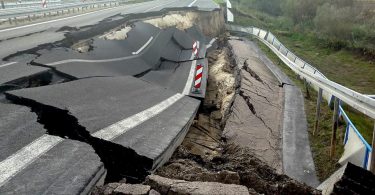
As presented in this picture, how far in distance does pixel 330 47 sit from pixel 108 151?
20703 mm

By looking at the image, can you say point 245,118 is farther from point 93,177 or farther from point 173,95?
point 93,177

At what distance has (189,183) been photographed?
13.7ft

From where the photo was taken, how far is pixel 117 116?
670 cm

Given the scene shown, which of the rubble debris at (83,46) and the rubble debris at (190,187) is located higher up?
the rubble debris at (83,46)

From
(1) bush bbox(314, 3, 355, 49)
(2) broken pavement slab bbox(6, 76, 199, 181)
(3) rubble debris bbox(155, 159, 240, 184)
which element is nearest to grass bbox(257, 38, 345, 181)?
(3) rubble debris bbox(155, 159, 240, 184)

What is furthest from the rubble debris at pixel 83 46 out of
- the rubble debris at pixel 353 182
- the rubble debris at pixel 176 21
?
the rubble debris at pixel 353 182

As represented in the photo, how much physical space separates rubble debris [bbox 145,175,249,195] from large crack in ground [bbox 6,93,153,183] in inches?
29.5

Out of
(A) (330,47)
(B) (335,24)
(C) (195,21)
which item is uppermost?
(C) (195,21)

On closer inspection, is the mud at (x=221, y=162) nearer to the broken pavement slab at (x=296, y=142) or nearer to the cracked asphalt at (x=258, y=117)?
the cracked asphalt at (x=258, y=117)

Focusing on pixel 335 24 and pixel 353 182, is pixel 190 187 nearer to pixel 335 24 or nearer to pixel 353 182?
pixel 353 182

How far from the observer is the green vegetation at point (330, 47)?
804 cm

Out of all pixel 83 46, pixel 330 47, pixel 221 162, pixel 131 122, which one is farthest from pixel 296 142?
pixel 330 47

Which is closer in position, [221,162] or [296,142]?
[221,162]

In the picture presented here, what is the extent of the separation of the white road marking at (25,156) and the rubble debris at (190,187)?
160 cm
